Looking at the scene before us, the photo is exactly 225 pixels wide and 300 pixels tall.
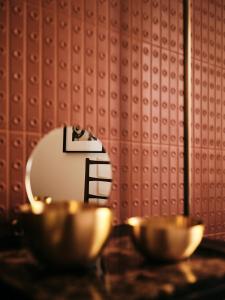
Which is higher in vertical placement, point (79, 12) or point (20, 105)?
point (79, 12)

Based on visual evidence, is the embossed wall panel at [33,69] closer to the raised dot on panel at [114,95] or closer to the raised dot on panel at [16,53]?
the raised dot on panel at [16,53]

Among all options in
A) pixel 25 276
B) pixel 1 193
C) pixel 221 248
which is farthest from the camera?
pixel 1 193

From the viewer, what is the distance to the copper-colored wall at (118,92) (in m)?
1.45

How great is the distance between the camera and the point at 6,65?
4.68 feet

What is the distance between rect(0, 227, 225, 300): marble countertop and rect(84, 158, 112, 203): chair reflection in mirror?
0.60m

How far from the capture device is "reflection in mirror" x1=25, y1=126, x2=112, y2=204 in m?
1.48

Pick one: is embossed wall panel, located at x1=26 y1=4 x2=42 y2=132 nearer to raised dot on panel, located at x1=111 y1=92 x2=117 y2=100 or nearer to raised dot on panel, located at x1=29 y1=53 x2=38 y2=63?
raised dot on panel, located at x1=29 y1=53 x2=38 y2=63

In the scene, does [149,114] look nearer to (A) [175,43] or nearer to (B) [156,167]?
(B) [156,167]

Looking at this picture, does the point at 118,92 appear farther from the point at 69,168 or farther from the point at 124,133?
the point at 69,168

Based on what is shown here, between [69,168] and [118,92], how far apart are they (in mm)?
481

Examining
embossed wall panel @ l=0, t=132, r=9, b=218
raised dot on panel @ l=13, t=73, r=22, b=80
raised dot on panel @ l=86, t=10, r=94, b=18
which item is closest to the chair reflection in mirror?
embossed wall panel @ l=0, t=132, r=9, b=218

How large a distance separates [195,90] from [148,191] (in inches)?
27.9

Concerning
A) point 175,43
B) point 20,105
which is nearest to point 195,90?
point 175,43

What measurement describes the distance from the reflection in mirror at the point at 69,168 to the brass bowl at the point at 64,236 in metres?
0.60
